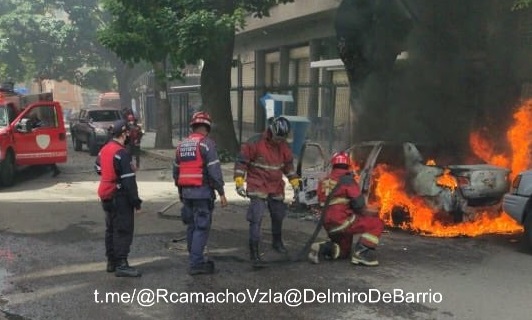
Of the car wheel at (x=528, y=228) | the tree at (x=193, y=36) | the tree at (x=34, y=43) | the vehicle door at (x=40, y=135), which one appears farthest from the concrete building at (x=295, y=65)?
the tree at (x=34, y=43)

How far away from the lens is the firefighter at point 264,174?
6164mm

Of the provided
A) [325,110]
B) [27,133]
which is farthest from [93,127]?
[325,110]

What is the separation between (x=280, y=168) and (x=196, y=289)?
169cm

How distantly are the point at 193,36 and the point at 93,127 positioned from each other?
7.68 m

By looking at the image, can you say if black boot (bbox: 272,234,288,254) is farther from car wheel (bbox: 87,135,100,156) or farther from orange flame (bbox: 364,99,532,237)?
car wheel (bbox: 87,135,100,156)

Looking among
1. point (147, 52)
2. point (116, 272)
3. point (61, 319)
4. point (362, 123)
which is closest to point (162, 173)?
point (147, 52)

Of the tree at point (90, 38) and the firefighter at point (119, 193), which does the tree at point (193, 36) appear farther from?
the tree at point (90, 38)

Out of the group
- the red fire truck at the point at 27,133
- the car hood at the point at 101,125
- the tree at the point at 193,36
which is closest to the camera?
the red fire truck at the point at 27,133

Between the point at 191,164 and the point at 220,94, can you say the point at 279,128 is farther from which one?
the point at 220,94

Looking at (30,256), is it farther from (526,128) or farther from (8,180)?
(526,128)

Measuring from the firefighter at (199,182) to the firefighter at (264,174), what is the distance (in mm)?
501

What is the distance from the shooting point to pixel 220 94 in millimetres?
16156

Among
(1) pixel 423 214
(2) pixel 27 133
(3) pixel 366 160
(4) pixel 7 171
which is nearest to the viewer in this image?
(1) pixel 423 214

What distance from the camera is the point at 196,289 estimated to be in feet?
17.4
